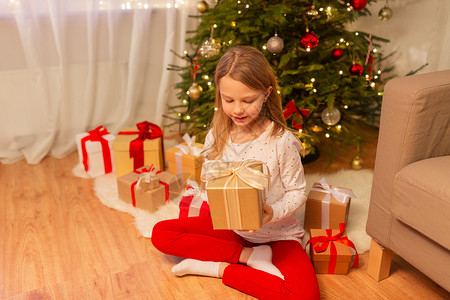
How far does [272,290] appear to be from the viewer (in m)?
1.40

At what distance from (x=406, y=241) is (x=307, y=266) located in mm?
329

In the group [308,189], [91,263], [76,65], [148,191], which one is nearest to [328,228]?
[308,189]

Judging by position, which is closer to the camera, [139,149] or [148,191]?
[148,191]

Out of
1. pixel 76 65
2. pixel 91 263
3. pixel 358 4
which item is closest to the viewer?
pixel 91 263

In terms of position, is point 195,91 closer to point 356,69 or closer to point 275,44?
point 275,44

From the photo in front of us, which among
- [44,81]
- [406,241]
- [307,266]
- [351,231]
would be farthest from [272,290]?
[44,81]

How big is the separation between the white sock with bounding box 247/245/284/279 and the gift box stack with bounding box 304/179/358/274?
0.17 metres

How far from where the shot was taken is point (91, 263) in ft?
5.49

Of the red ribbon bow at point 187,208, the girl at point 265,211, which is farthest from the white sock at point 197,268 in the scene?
the red ribbon bow at point 187,208

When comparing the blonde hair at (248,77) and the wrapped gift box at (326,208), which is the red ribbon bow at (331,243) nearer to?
the wrapped gift box at (326,208)

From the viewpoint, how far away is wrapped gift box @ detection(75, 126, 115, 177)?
2336mm

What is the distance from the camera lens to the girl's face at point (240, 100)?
1.35 m

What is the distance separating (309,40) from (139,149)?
3.32 ft

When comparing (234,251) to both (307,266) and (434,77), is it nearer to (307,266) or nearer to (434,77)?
(307,266)
